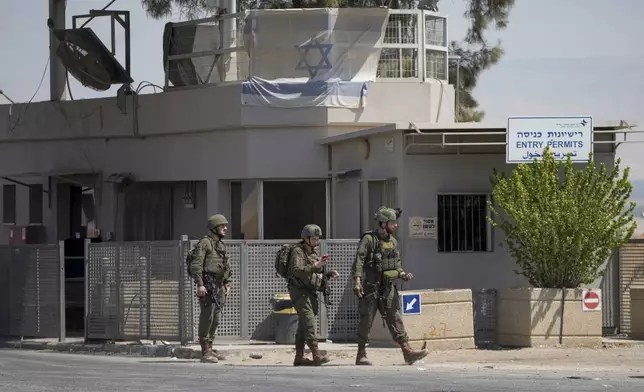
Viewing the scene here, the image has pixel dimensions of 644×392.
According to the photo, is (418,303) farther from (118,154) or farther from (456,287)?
(118,154)

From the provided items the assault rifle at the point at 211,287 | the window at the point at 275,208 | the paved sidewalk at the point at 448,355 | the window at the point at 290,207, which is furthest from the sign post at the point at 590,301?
the window at the point at 290,207

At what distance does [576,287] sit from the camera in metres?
17.6

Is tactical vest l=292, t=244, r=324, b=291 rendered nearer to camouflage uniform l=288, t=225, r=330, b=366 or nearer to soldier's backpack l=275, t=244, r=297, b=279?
camouflage uniform l=288, t=225, r=330, b=366

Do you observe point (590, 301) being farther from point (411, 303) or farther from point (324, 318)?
point (324, 318)

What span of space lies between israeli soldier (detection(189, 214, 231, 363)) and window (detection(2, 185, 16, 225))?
14494 mm

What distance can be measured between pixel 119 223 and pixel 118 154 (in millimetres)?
1540

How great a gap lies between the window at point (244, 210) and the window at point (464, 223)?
5030 millimetres

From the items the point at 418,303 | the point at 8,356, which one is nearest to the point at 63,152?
the point at 8,356

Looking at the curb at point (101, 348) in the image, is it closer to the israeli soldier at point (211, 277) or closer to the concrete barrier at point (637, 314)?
the israeli soldier at point (211, 277)

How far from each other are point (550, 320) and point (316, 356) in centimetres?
369

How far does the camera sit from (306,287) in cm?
1539

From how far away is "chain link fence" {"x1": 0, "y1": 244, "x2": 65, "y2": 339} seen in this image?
19656mm

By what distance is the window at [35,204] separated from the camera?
2877cm

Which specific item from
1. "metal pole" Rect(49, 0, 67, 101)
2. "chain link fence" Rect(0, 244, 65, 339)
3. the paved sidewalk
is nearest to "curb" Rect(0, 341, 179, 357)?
the paved sidewalk
